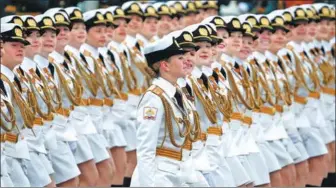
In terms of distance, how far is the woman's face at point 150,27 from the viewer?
74.0 feet

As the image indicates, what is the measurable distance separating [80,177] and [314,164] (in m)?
4.30

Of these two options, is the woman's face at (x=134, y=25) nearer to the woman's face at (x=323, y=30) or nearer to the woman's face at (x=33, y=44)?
the woman's face at (x=323, y=30)

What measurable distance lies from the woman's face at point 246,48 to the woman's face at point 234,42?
0.36 ft

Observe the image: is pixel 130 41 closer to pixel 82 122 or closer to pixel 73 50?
pixel 73 50

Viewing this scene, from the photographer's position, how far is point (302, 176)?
853 inches

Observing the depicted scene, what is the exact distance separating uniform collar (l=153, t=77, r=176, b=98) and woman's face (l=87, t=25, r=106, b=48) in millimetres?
5415

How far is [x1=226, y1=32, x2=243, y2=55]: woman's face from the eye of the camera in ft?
62.1

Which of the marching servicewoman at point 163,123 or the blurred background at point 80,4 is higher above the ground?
the blurred background at point 80,4

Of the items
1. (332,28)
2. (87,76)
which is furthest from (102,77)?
(332,28)

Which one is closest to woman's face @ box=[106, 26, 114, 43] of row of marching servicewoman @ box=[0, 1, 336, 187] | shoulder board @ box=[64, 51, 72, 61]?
row of marching servicewoman @ box=[0, 1, 336, 187]

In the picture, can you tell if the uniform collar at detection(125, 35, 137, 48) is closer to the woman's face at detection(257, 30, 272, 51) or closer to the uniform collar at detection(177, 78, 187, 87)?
the woman's face at detection(257, 30, 272, 51)

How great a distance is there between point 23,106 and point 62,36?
2454 millimetres

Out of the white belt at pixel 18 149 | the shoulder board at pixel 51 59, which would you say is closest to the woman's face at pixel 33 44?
the shoulder board at pixel 51 59

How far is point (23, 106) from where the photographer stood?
16.8m
